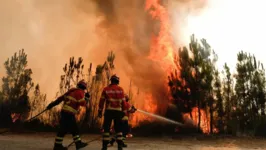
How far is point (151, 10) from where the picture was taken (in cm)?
2470

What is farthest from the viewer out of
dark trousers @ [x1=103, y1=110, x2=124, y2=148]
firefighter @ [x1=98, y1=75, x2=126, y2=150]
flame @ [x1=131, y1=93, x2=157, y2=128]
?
flame @ [x1=131, y1=93, x2=157, y2=128]

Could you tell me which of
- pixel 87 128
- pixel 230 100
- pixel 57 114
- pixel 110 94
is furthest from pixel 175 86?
pixel 110 94

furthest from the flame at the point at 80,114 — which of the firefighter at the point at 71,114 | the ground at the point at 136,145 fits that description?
the firefighter at the point at 71,114

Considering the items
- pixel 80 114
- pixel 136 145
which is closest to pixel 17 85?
pixel 80 114

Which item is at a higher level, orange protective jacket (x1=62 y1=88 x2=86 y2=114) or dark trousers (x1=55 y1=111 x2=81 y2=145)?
orange protective jacket (x1=62 y1=88 x2=86 y2=114)

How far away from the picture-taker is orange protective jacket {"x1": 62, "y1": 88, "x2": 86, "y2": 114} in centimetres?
714

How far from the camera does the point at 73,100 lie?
7180 mm

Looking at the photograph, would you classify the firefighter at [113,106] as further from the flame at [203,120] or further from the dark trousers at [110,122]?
the flame at [203,120]

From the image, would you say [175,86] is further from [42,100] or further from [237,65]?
[42,100]

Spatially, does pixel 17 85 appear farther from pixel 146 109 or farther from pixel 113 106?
pixel 113 106

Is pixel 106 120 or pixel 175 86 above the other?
pixel 175 86

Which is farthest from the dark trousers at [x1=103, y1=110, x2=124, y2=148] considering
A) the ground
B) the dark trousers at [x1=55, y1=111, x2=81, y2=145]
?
the ground

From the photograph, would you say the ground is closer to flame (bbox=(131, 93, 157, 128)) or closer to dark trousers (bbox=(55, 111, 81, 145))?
dark trousers (bbox=(55, 111, 81, 145))

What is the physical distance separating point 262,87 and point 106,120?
1698 centimetres
